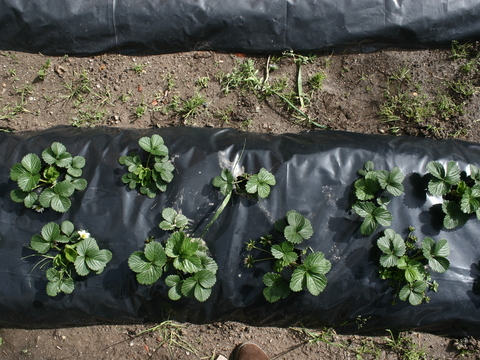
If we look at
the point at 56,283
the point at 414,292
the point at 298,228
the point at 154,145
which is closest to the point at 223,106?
the point at 154,145

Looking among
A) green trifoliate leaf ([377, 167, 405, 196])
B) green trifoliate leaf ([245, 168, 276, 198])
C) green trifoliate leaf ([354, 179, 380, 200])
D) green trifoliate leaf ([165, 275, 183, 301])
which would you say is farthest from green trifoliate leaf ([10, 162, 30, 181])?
green trifoliate leaf ([377, 167, 405, 196])

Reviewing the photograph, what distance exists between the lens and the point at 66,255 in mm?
1662

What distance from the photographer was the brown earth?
2.21m

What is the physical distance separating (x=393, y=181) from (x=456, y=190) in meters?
0.33

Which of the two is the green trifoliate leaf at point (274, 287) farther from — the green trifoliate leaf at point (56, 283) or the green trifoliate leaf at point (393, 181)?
the green trifoliate leaf at point (56, 283)

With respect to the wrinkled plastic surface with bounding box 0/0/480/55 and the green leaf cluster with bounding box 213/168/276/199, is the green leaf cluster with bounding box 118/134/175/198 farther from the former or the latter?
the wrinkled plastic surface with bounding box 0/0/480/55

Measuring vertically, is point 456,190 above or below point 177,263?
above

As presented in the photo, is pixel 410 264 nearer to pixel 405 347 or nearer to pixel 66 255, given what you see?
pixel 405 347

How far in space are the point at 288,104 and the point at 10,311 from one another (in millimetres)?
2018

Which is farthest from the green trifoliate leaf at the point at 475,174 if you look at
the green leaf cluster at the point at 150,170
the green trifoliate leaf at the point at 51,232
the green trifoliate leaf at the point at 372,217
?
the green trifoliate leaf at the point at 51,232

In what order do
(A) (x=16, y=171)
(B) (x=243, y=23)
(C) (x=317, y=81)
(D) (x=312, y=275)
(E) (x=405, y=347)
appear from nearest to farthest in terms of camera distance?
(D) (x=312, y=275) < (A) (x=16, y=171) < (E) (x=405, y=347) < (B) (x=243, y=23) < (C) (x=317, y=81)

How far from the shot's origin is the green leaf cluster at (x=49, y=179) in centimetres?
170

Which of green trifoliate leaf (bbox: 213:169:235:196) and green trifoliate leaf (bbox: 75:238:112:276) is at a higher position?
green trifoliate leaf (bbox: 213:169:235:196)

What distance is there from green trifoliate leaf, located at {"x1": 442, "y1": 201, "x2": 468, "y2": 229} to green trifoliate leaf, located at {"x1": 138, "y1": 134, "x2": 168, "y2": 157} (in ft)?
4.52
